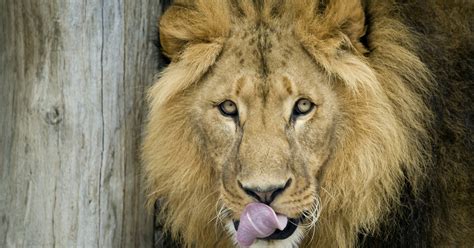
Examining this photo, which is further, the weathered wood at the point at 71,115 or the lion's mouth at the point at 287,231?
the weathered wood at the point at 71,115

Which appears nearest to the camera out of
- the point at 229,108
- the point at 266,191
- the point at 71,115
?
the point at 266,191

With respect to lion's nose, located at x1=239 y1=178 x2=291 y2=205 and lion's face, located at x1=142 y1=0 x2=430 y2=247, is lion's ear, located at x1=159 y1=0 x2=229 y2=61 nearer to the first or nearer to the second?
lion's face, located at x1=142 y1=0 x2=430 y2=247

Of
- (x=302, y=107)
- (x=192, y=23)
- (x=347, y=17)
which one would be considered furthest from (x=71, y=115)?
(x=347, y=17)

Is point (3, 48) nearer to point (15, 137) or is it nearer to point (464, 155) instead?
point (15, 137)

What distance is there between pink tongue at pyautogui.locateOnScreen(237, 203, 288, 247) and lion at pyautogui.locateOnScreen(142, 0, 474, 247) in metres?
0.03

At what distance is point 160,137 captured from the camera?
13.4ft

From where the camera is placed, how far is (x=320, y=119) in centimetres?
379

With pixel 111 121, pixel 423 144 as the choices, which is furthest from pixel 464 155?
pixel 111 121

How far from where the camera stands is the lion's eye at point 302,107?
377 cm

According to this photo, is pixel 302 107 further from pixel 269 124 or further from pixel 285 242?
pixel 285 242

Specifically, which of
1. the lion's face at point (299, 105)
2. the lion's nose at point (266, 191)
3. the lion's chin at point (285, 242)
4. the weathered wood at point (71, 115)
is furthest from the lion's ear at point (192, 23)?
the lion's chin at point (285, 242)

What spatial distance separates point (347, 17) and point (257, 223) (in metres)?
0.90

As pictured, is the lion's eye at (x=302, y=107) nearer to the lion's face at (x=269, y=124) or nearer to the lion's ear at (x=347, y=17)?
the lion's face at (x=269, y=124)

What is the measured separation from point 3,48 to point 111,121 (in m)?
0.56
